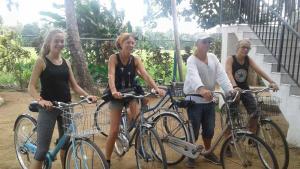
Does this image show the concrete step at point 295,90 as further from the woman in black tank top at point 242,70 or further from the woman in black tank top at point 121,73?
the woman in black tank top at point 121,73

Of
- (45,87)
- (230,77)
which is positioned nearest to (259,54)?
(230,77)

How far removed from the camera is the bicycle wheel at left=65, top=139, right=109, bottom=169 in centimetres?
358

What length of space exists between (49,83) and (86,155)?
871 millimetres

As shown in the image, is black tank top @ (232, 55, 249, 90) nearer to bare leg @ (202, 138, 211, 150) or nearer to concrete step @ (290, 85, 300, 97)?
bare leg @ (202, 138, 211, 150)

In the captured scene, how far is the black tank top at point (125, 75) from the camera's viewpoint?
4355mm

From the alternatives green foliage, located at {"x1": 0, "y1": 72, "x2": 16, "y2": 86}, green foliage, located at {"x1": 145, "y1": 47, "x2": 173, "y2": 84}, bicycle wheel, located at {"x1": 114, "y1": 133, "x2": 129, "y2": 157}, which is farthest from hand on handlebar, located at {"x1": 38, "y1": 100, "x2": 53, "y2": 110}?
green foliage, located at {"x1": 0, "y1": 72, "x2": 16, "y2": 86}

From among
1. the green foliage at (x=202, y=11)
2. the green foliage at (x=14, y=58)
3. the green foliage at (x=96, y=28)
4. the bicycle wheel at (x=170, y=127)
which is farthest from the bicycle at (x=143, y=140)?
the green foliage at (x=14, y=58)

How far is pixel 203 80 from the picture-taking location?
4.73 metres

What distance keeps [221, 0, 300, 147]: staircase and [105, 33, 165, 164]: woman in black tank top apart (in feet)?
8.95

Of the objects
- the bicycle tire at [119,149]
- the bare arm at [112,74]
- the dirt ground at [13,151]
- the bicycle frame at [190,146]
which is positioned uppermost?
the bare arm at [112,74]

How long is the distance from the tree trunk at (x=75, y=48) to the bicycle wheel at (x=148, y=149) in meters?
6.00

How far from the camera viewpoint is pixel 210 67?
4719mm

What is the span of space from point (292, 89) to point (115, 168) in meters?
3.29

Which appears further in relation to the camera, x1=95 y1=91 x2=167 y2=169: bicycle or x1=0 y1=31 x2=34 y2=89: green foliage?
x1=0 y1=31 x2=34 y2=89: green foliage
